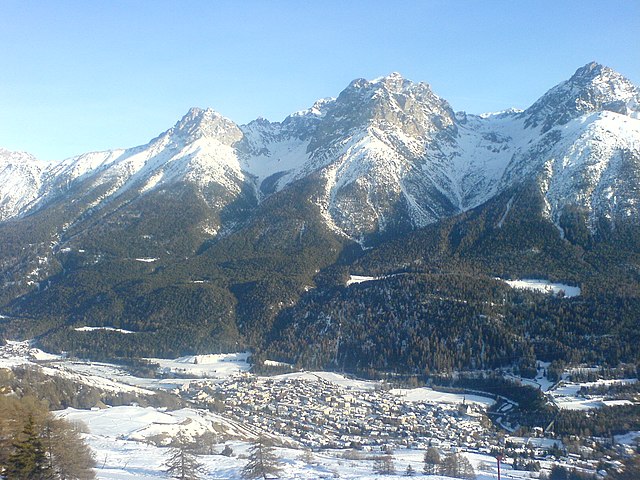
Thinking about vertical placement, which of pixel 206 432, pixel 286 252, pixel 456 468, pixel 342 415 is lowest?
pixel 342 415

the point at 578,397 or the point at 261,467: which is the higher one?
the point at 261,467

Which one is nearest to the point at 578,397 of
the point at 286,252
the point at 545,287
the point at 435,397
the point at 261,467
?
the point at 435,397

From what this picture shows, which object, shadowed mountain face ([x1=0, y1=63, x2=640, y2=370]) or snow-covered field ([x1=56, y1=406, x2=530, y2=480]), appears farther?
shadowed mountain face ([x1=0, y1=63, x2=640, y2=370])

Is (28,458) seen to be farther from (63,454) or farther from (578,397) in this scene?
(578,397)

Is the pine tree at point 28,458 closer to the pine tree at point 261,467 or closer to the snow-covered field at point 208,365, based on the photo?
the pine tree at point 261,467

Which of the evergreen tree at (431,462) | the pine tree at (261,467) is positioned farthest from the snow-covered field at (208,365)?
the pine tree at (261,467)

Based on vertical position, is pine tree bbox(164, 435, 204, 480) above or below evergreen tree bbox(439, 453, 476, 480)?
above

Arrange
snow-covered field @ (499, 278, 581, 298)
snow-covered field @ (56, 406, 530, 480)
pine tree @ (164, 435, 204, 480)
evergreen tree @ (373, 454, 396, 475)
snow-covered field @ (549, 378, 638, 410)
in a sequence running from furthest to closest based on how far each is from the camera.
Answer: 1. snow-covered field @ (499, 278, 581, 298)
2. snow-covered field @ (549, 378, 638, 410)
3. evergreen tree @ (373, 454, 396, 475)
4. snow-covered field @ (56, 406, 530, 480)
5. pine tree @ (164, 435, 204, 480)

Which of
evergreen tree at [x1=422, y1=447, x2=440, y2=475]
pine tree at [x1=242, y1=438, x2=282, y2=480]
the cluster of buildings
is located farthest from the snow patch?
pine tree at [x1=242, y1=438, x2=282, y2=480]

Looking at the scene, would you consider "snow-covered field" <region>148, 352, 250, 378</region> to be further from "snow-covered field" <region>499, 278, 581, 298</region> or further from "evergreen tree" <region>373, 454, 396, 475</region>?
"snow-covered field" <region>499, 278, 581, 298</region>
